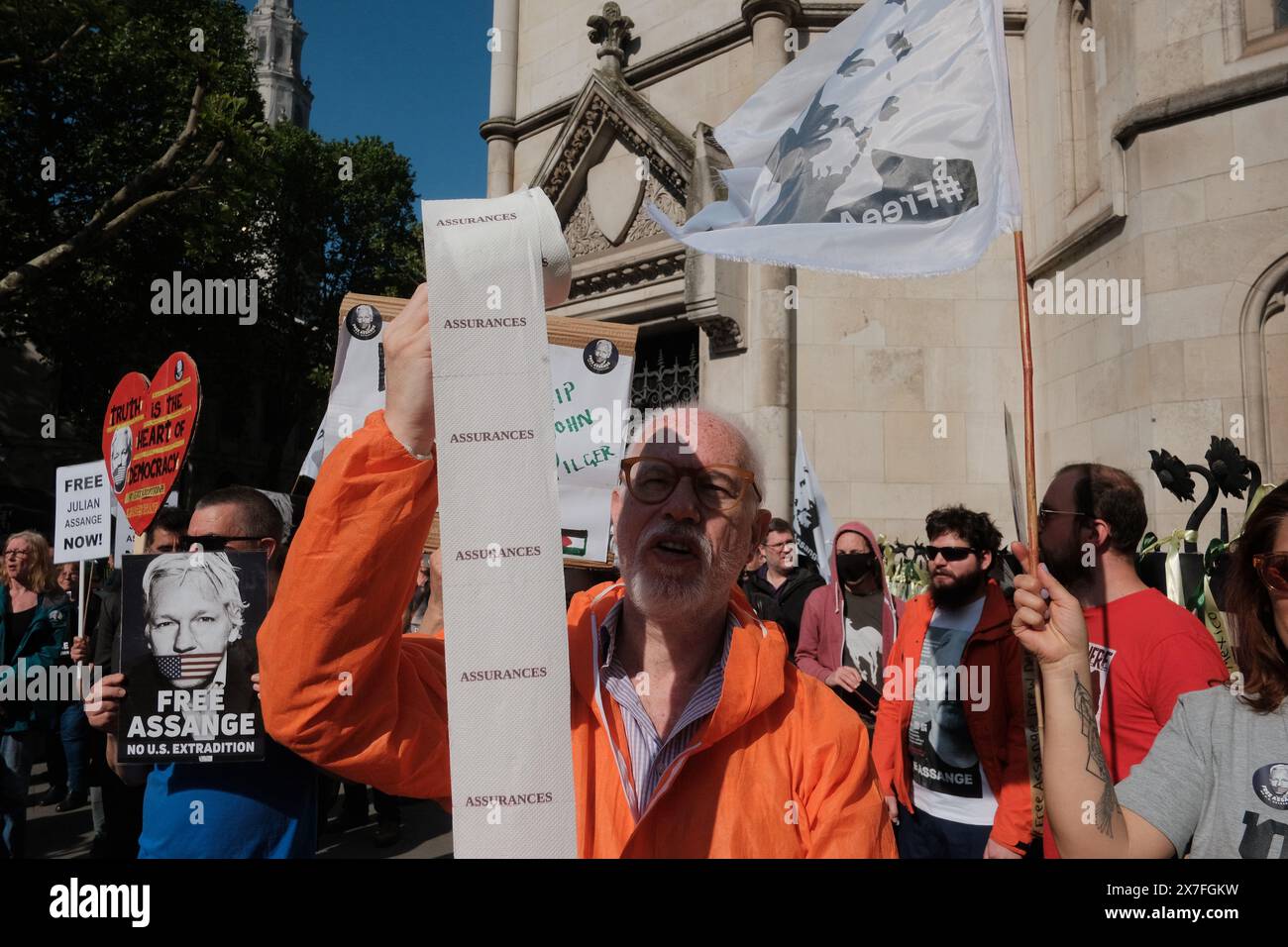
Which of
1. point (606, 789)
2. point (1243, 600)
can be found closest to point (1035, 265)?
point (1243, 600)

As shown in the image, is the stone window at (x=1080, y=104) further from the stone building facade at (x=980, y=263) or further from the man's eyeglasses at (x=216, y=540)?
the man's eyeglasses at (x=216, y=540)

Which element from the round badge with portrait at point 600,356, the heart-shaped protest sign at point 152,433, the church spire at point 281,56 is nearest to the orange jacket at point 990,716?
the round badge with portrait at point 600,356

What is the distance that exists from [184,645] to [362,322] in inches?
85.5

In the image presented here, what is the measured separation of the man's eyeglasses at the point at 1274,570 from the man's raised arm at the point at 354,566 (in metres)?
1.68

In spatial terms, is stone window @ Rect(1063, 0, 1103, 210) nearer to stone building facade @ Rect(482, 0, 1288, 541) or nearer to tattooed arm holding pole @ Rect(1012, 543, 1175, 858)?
stone building facade @ Rect(482, 0, 1288, 541)

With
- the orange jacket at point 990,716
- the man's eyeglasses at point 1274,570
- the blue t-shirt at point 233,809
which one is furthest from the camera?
the orange jacket at point 990,716

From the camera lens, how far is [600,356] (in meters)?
4.65

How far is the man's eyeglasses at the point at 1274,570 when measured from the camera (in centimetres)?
185

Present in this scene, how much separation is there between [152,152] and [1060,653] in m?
23.0

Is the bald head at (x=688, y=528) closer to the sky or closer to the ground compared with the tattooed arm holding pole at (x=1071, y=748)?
closer to the sky

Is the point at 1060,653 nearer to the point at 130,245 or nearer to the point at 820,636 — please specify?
the point at 820,636

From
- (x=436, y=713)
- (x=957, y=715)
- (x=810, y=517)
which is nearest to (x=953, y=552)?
(x=957, y=715)

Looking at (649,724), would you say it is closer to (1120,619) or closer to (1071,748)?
(1071,748)

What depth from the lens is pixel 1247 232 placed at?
7.15m
